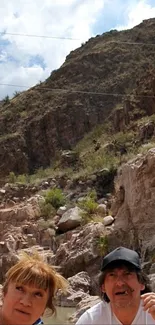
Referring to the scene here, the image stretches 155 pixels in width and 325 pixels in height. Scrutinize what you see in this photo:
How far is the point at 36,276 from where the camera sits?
2.23 metres

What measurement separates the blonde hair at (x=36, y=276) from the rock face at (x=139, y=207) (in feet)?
32.6

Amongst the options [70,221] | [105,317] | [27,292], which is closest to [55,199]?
[70,221]

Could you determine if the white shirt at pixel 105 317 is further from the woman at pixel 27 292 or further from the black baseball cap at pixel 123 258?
the woman at pixel 27 292

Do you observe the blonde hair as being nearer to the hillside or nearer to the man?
the man

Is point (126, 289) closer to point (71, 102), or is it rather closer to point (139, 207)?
point (139, 207)

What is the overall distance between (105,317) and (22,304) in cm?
63

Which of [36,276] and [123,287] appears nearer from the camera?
[36,276]

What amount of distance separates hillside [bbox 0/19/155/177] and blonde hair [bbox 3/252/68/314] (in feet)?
108

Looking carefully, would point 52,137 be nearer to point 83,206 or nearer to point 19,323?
point 83,206

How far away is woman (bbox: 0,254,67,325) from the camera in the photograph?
2.22 m

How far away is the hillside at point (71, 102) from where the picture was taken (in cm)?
4181

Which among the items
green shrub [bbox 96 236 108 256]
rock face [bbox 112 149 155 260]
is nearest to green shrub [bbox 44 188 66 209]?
rock face [bbox 112 149 155 260]

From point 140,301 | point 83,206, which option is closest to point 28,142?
point 83,206

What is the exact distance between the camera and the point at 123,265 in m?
2.56
